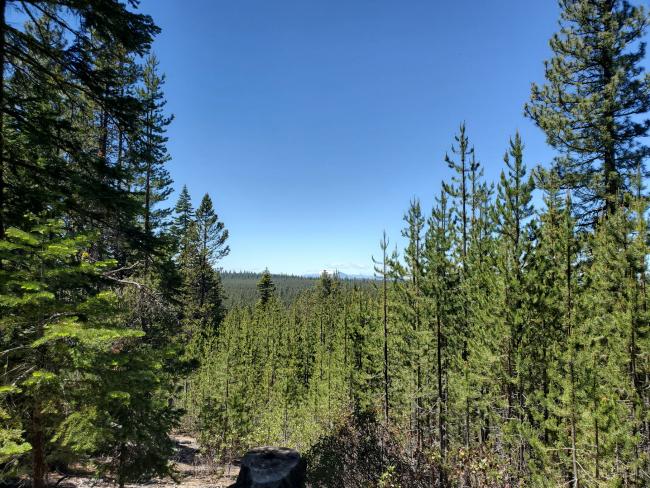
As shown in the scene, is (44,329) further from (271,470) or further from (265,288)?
(265,288)

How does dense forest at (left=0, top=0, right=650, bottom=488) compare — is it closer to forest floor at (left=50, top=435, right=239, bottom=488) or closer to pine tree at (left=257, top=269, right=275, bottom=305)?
forest floor at (left=50, top=435, right=239, bottom=488)

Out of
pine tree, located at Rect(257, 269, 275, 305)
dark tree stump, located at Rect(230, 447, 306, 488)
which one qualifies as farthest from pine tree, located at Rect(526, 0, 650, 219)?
pine tree, located at Rect(257, 269, 275, 305)

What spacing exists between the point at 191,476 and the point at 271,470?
9833 millimetres

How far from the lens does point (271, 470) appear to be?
9594 mm

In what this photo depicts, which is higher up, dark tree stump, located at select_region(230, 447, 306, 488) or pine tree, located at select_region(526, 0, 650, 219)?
pine tree, located at select_region(526, 0, 650, 219)

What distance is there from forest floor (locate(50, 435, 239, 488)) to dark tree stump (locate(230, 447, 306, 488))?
3374mm

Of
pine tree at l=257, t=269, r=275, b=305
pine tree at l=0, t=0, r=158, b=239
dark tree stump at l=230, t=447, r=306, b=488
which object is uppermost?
pine tree at l=0, t=0, r=158, b=239

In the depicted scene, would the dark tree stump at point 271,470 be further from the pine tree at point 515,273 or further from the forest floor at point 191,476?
the pine tree at point 515,273

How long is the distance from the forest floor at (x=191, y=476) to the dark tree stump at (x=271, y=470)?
3374 mm

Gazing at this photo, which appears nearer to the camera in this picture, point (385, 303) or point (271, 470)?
point (271, 470)

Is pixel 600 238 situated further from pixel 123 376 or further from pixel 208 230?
pixel 208 230

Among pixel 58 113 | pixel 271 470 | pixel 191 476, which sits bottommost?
pixel 191 476

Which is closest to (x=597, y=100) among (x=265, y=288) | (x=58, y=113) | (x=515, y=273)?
(x=515, y=273)

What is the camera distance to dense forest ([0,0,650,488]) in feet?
15.5
